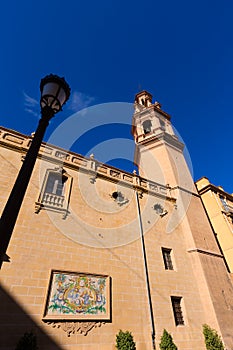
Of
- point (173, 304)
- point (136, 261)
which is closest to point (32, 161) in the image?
point (136, 261)

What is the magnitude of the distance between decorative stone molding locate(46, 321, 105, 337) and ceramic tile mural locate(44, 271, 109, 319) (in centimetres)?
21

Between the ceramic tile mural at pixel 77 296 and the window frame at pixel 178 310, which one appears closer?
the ceramic tile mural at pixel 77 296

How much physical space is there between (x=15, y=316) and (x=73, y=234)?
394 cm

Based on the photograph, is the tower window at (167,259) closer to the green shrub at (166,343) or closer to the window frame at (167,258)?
the window frame at (167,258)

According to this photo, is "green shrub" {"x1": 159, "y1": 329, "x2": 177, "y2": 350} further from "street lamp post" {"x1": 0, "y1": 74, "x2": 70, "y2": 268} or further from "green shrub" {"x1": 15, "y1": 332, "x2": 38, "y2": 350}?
"street lamp post" {"x1": 0, "y1": 74, "x2": 70, "y2": 268}

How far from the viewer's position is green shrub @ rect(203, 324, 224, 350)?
10.2 metres

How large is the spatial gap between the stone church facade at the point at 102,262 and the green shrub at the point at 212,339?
252 millimetres

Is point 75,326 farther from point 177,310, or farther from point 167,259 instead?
point 167,259

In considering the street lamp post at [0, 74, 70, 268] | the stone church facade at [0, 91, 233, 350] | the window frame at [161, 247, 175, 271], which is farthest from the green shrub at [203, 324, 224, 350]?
the street lamp post at [0, 74, 70, 268]

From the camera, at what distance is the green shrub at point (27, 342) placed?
6.73 m

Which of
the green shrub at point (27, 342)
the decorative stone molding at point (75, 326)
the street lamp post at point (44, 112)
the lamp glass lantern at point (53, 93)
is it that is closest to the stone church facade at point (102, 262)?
the decorative stone molding at point (75, 326)

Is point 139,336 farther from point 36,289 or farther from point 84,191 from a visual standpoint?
point 84,191

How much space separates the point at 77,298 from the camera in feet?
28.2

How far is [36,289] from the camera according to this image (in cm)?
805
